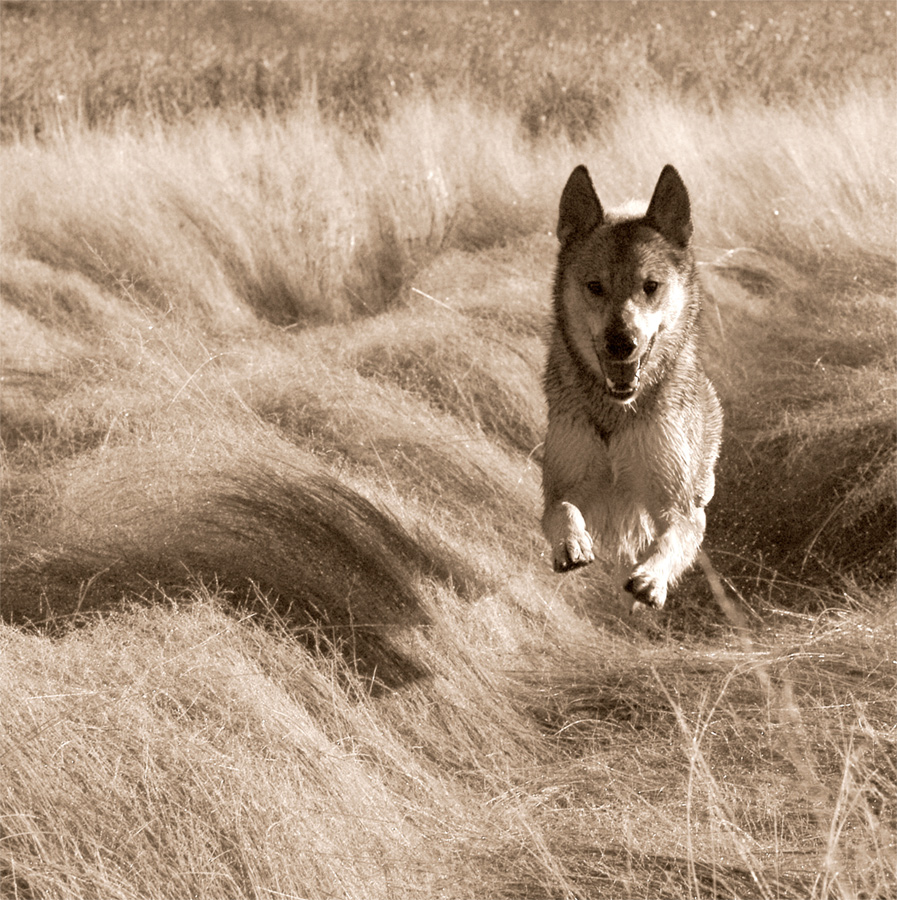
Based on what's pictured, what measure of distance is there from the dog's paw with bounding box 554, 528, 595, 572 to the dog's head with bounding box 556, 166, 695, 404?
0.55m

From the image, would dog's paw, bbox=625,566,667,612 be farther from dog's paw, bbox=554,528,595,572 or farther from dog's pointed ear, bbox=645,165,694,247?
dog's pointed ear, bbox=645,165,694,247

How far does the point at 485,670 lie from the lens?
4.68m

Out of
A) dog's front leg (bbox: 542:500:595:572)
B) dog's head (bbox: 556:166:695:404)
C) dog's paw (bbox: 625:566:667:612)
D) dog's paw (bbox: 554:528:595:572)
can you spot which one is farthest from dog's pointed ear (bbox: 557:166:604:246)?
dog's paw (bbox: 625:566:667:612)

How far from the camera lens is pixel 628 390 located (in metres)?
4.56

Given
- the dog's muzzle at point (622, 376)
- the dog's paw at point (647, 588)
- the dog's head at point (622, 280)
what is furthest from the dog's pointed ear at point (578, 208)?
the dog's paw at point (647, 588)

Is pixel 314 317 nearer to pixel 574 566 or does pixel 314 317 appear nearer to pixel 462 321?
pixel 462 321

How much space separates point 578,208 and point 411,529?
141 cm

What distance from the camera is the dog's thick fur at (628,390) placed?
15.2 ft

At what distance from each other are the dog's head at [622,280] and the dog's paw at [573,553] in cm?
55

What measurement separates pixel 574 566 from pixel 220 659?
1.18 m

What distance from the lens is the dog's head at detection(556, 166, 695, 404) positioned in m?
4.54

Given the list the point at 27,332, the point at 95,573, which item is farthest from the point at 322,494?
the point at 27,332

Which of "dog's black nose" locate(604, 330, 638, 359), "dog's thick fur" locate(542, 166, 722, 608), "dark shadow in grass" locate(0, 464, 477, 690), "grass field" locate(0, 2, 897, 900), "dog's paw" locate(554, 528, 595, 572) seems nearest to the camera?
"grass field" locate(0, 2, 897, 900)

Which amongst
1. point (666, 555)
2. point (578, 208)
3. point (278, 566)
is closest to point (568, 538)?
point (666, 555)
